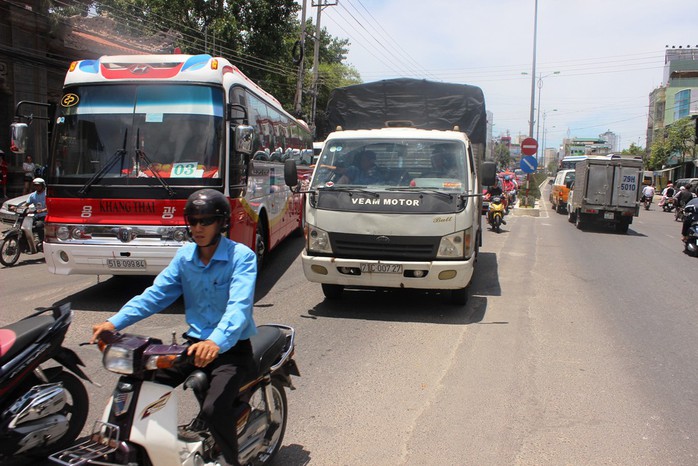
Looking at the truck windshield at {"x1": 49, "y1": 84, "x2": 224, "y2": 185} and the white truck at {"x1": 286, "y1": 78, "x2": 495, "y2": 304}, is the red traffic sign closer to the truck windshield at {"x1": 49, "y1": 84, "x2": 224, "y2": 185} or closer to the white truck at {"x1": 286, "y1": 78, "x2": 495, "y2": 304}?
the white truck at {"x1": 286, "y1": 78, "x2": 495, "y2": 304}

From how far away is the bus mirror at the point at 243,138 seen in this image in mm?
6953

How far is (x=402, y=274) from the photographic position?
6.68 meters

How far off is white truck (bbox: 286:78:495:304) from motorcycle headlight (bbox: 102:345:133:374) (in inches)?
173

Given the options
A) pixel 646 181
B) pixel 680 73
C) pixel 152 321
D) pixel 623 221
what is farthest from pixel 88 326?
pixel 680 73

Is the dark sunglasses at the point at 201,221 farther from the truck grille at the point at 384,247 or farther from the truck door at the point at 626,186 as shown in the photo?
the truck door at the point at 626,186

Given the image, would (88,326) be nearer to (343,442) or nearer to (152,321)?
(152,321)

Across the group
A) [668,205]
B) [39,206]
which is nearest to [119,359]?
[39,206]

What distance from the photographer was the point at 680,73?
64.4 meters

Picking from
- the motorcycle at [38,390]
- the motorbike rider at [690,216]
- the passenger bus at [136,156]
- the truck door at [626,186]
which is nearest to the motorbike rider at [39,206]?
the passenger bus at [136,156]

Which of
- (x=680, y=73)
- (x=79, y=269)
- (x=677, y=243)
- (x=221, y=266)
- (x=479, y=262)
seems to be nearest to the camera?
(x=221, y=266)

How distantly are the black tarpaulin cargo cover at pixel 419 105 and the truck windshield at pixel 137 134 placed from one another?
3553mm

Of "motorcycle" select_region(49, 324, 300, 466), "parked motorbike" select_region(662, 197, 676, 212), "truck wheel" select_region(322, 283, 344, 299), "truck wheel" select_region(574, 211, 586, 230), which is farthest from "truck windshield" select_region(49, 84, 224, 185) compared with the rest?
"parked motorbike" select_region(662, 197, 676, 212)

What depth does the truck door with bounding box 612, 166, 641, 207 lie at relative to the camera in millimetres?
18688

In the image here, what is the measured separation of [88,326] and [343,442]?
385 centimetres
